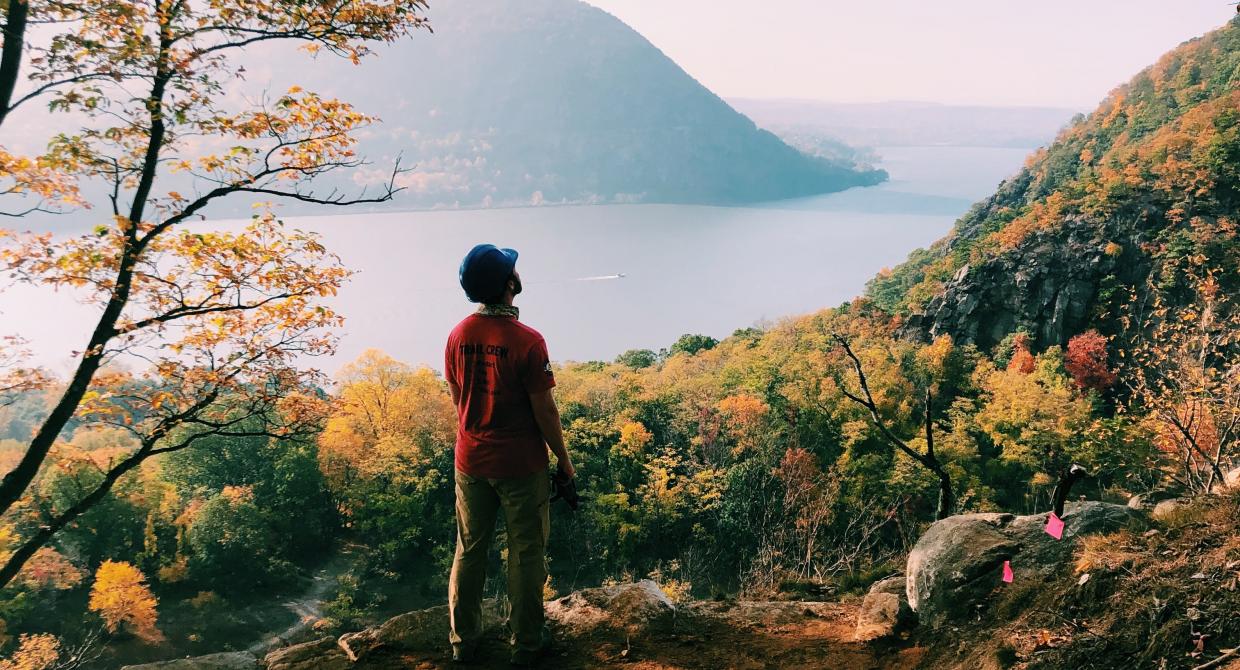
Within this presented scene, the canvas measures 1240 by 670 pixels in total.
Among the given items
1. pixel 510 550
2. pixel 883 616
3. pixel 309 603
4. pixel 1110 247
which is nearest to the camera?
pixel 510 550

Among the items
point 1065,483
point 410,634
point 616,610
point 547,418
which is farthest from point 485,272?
point 1065,483

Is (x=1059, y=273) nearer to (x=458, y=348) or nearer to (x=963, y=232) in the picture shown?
(x=963, y=232)

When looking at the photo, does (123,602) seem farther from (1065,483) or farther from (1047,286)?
(1047,286)

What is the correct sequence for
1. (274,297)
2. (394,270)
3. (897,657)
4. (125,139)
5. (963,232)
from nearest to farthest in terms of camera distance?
(897,657) → (125,139) → (274,297) → (963,232) → (394,270)

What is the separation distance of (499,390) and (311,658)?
2.25m

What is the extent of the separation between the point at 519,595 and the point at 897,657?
7.25ft

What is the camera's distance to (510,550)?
3342 mm

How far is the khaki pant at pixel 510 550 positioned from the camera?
329 cm

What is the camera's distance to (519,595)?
3438 millimetres

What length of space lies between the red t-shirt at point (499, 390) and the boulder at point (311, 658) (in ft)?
5.27

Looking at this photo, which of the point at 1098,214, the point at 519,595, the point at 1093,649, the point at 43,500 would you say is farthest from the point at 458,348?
the point at 1098,214

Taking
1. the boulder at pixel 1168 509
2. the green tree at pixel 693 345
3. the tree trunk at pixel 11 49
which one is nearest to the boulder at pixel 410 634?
the tree trunk at pixel 11 49

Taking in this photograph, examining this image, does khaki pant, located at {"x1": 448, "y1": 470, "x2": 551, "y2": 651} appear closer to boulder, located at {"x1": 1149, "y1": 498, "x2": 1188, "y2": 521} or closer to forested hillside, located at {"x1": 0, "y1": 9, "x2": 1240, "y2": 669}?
forested hillside, located at {"x1": 0, "y1": 9, "x2": 1240, "y2": 669}

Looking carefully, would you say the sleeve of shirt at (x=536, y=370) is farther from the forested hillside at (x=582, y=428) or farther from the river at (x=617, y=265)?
the river at (x=617, y=265)
